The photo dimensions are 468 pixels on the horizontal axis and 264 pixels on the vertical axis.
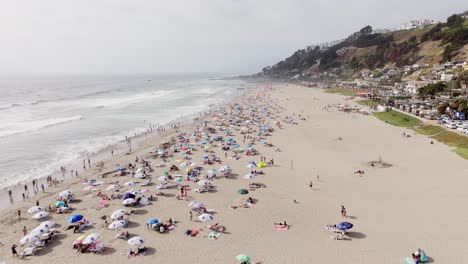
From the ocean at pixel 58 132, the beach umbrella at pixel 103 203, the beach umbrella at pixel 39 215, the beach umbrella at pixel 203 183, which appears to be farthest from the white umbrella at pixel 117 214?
the ocean at pixel 58 132

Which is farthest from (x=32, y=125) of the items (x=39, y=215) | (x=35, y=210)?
(x=39, y=215)

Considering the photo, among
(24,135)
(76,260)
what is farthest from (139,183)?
(24,135)

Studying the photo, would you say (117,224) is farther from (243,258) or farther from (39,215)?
(243,258)

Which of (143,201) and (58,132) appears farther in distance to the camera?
(58,132)

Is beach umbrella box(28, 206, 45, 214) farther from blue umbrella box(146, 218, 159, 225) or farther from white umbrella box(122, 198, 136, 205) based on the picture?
blue umbrella box(146, 218, 159, 225)

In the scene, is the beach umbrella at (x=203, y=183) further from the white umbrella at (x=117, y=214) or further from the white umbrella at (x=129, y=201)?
the white umbrella at (x=117, y=214)

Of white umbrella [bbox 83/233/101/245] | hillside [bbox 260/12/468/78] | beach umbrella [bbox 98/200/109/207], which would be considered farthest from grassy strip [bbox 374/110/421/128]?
hillside [bbox 260/12/468/78]

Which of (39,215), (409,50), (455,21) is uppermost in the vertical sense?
(455,21)

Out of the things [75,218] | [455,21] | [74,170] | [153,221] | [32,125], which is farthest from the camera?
[455,21]

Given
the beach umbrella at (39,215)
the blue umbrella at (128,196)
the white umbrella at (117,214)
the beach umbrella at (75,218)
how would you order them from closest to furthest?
the beach umbrella at (75,218), the white umbrella at (117,214), the beach umbrella at (39,215), the blue umbrella at (128,196)
